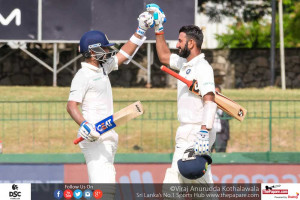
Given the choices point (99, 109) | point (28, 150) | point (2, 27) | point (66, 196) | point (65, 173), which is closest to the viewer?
point (99, 109)

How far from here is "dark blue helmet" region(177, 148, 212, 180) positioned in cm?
899

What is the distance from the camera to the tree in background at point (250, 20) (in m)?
29.0

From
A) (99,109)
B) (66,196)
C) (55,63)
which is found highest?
(55,63)

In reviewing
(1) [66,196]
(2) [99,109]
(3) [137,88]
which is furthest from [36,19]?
(2) [99,109]

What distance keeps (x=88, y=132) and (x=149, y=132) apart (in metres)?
8.23

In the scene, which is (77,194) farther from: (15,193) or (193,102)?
(193,102)

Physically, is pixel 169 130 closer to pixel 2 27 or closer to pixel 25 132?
pixel 25 132

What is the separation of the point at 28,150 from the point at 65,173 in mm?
3512

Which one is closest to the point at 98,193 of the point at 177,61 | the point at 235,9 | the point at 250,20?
the point at 177,61

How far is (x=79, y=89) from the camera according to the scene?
30.8 feet

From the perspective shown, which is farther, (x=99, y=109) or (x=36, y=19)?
(x=36, y=19)

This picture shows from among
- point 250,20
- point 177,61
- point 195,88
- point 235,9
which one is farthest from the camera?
point 250,20

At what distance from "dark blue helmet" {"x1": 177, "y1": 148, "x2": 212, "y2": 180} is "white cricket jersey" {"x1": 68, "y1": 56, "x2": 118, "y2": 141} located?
0.86 metres

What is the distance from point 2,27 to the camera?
70.8 feet
